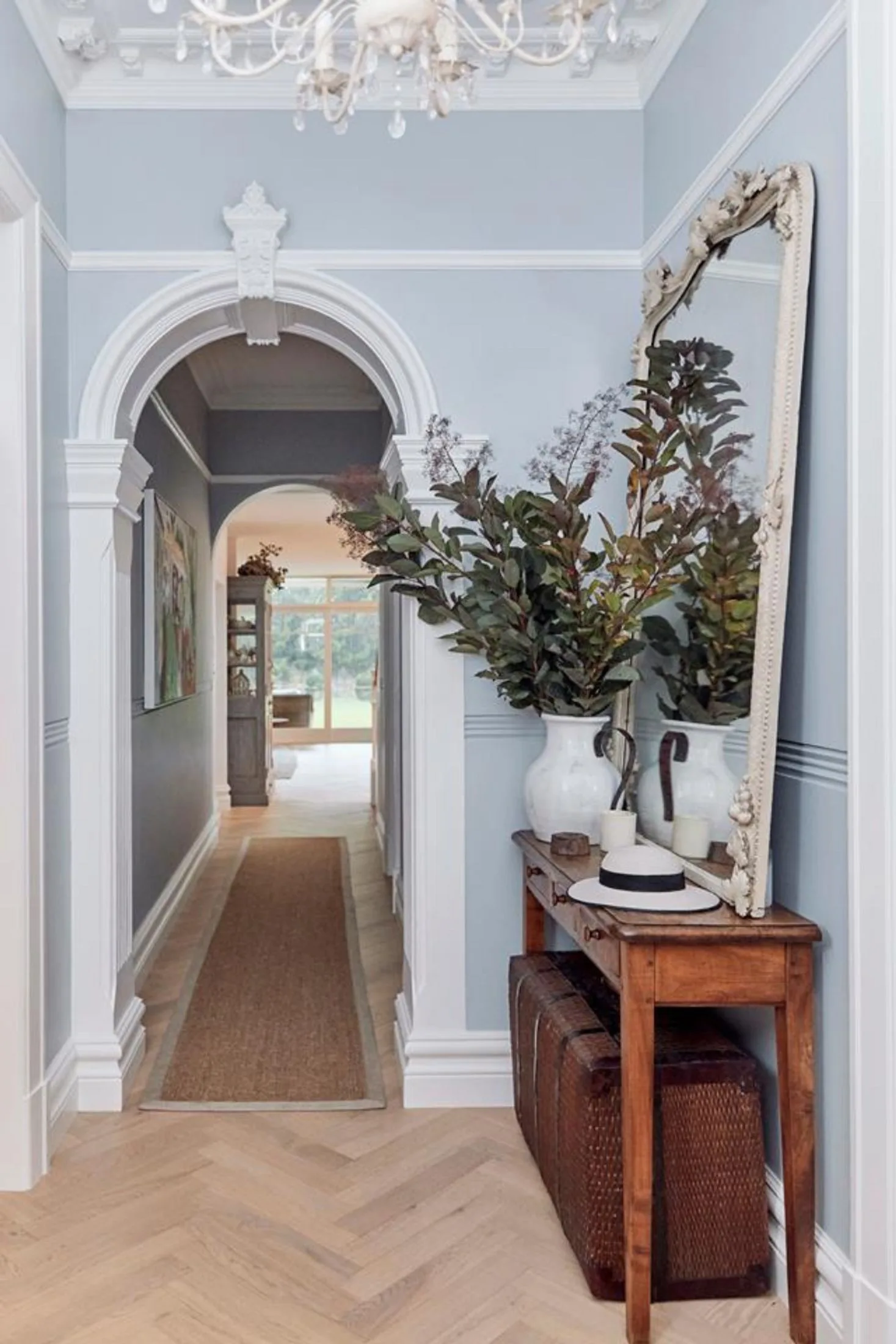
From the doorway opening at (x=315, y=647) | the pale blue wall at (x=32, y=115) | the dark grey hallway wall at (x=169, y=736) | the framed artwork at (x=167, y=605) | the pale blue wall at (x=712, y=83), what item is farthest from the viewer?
the doorway opening at (x=315, y=647)

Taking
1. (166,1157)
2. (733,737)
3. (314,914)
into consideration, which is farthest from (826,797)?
(314,914)

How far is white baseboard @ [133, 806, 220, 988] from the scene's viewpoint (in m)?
4.12

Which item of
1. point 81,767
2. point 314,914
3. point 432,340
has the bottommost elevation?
point 314,914

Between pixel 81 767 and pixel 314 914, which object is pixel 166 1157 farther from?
pixel 314 914

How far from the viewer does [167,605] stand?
16.0 feet

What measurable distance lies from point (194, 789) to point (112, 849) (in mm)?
3241

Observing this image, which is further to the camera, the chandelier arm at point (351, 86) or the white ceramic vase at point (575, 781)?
the white ceramic vase at point (575, 781)

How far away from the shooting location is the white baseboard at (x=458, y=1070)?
2.91m

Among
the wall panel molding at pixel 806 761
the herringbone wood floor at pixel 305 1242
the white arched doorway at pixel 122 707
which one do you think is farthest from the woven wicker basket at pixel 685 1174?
the white arched doorway at pixel 122 707

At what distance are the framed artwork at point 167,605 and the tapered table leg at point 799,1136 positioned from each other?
10.3ft

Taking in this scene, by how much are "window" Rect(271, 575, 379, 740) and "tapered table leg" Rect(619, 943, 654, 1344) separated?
14.1 metres

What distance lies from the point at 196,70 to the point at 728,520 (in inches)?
79.2

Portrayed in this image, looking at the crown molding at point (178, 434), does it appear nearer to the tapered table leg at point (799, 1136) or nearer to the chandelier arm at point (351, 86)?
the chandelier arm at point (351, 86)

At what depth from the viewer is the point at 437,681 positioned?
2.94 metres
